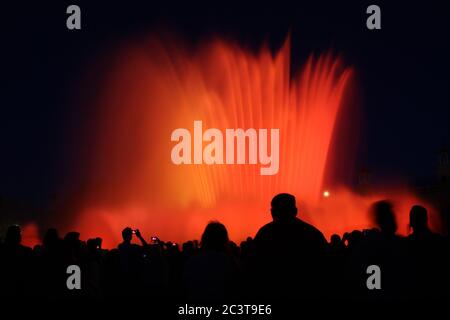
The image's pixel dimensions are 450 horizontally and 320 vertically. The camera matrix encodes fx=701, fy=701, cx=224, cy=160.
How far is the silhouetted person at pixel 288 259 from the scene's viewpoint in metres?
6.12

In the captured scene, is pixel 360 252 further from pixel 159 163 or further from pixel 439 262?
pixel 159 163

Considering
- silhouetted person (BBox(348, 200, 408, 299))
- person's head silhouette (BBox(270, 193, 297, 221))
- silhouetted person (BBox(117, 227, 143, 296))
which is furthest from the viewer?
silhouetted person (BBox(117, 227, 143, 296))

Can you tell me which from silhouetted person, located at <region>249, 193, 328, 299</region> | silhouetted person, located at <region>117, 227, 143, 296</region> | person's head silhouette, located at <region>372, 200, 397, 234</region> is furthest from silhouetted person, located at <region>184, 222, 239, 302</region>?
silhouetted person, located at <region>117, 227, 143, 296</region>

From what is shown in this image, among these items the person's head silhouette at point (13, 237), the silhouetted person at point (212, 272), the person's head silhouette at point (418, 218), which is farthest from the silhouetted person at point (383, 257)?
the person's head silhouette at point (13, 237)

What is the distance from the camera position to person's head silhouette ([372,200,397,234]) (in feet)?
24.1

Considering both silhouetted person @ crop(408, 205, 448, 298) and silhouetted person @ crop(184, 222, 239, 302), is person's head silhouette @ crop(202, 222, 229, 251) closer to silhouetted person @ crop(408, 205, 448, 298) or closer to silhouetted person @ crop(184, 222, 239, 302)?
silhouetted person @ crop(184, 222, 239, 302)

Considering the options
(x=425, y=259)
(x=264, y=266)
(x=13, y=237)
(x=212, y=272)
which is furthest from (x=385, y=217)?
(x=13, y=237)

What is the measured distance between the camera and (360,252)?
730 centimetres

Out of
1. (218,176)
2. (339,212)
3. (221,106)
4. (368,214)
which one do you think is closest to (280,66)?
(221,106)

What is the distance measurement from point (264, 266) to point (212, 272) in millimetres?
791

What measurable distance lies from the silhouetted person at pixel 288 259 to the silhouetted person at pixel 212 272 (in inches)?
23.0

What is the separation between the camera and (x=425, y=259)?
7.44m

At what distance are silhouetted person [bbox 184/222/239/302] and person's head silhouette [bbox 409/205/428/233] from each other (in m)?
2.09

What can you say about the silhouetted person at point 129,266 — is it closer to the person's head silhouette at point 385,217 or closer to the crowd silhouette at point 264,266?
the crowd silhouette at point 264,266
